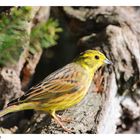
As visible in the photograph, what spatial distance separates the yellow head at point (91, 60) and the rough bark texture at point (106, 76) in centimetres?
14

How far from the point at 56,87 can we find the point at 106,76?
0.85ft

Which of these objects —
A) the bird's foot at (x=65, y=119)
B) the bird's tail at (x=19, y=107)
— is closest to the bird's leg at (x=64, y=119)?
the bird's foot at (x=65, y=119)

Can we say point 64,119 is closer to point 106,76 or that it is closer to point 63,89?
point 63,89

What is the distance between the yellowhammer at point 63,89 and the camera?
189 cm

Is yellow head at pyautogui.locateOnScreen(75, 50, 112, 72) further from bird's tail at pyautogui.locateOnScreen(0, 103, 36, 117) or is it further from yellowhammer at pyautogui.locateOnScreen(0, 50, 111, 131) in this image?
bird's tail at pyautogui.locateOnScreen(0, 103, 36, 117)

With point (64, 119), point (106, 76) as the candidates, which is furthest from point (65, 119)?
point (106, 76)

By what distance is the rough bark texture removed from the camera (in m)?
2.00

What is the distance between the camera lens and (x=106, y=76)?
214 cm

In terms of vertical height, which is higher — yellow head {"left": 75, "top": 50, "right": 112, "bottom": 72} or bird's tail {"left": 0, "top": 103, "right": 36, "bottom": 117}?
yellow head {"left": 75, "top": 50, "right": 112, "bottom": 72}

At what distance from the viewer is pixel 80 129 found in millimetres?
1938

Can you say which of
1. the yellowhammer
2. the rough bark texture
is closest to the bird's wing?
the yellowhammer

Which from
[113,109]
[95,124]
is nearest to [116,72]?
[113,109]

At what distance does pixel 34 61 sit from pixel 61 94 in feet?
1.19
